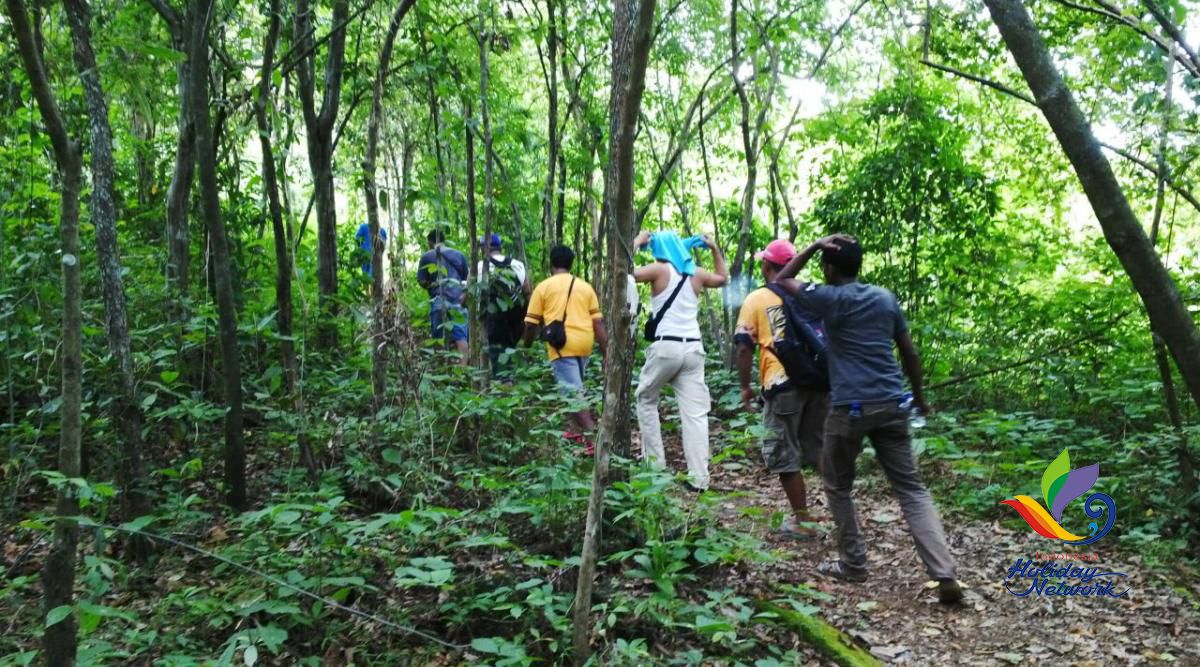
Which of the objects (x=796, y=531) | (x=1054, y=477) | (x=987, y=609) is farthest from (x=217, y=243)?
(x=1054, y=477)

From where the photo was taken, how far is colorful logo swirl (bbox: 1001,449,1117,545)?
569cm

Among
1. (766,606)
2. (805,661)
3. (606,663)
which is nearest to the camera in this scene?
(606,663)

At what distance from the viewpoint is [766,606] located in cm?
429

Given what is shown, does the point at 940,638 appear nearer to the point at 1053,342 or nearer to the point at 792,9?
the point at 1053,342

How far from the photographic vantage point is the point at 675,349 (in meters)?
6.17

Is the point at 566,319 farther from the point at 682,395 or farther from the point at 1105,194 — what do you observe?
the point at 1105,194

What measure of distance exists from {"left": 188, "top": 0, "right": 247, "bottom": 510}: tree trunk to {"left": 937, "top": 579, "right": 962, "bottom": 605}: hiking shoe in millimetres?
4303

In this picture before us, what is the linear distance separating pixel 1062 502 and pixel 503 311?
16.4 feet

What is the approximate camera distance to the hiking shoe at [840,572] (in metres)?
4.96

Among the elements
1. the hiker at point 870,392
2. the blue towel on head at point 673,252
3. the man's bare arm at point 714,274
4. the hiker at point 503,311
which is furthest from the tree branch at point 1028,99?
the hiker at point 503,311

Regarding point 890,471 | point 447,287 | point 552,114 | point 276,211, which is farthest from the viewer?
point 552,114

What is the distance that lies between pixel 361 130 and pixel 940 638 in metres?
10.9

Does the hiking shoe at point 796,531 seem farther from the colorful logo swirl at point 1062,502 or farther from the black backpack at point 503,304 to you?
the black backpack at point 503,304

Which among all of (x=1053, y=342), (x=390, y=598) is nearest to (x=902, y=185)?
(x=1053, y=342)
